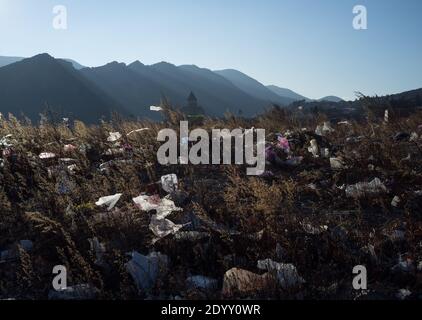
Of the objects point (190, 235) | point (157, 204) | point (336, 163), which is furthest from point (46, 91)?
point (190, 235)

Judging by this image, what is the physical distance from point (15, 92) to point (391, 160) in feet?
313

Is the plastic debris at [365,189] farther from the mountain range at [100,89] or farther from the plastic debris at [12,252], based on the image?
the mountain range at [100,89]

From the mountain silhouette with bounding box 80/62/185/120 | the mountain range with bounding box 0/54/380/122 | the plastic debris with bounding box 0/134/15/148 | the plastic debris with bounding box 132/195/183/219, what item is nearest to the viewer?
the plastic debris with bounding box 132/195/183/219

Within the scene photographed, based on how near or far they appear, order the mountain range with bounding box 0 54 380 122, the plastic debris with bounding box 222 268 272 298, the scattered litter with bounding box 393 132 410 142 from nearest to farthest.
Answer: the plastic debris with bounding box 222 268 272 298 → the scattered litter with bounding box 393 132 410 142 → the mountain range with bounding box 0 54 380 122

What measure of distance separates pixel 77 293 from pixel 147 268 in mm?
448

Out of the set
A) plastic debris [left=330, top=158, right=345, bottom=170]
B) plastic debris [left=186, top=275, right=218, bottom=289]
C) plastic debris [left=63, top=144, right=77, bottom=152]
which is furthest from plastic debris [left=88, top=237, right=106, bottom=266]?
plastic debris [left=330, top=158, right=345, bottom=170]

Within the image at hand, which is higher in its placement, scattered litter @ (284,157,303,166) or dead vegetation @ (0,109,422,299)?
scattered litter @ (284,157,303,166)

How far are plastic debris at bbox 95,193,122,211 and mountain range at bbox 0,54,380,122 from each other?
53.0 meters

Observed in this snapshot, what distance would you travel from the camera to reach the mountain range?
8725 centimetres

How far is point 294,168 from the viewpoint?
4887mm

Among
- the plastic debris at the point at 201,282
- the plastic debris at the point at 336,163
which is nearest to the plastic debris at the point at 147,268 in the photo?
the plastic debris at the point at 201,282

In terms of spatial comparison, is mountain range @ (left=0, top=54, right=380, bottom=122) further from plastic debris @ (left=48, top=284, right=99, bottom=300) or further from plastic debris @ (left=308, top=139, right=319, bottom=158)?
plastic debris @ (left=48, top=284, right=99, bottom=300)
